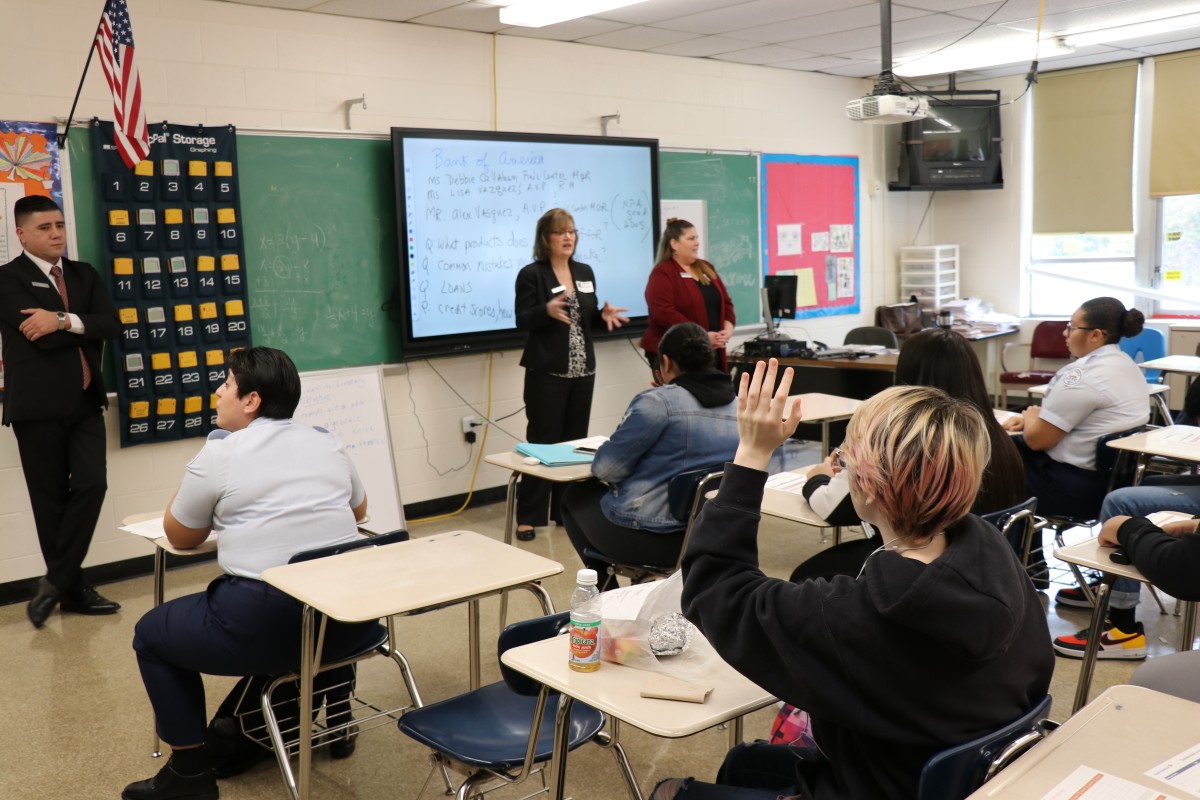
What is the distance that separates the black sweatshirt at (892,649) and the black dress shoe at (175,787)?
5.66ft

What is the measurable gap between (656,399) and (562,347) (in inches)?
80.8

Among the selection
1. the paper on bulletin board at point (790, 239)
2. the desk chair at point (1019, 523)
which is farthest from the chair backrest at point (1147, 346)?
the desk chair at point (1019, 523)

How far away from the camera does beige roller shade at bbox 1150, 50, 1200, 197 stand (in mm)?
7277

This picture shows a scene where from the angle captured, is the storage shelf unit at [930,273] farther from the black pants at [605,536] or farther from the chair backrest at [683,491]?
the chair backrest at [683,491]

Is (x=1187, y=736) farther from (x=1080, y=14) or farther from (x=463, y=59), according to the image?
(x=1080, y=14)

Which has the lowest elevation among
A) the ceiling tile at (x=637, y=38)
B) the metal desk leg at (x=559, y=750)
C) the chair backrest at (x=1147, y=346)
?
the metal desk leg at (x=559, y=750)

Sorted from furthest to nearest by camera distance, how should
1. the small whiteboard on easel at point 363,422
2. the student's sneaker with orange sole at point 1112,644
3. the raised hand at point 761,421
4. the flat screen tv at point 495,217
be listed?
the flat screen tv at point 495,217 < the small whiteboard on easel at point 363,422 < the student's sneaker with orange sole at point 1112,644 < the raised hand at point 761,421

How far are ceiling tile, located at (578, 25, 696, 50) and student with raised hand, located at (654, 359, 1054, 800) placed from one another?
15.4 feet

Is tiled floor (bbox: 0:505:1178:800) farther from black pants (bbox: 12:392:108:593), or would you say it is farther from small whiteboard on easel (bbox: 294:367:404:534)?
small whiteboard on easel (bbox: 294:367:404:534)

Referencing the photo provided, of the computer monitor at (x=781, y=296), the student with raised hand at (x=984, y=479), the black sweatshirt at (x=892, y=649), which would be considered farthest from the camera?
the computer monitor at (x=781, y=296)

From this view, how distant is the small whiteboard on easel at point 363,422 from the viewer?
15.8 ft

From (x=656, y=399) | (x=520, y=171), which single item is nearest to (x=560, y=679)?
(x=656, y=399)

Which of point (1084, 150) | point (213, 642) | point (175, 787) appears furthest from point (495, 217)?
point (1084, 150)

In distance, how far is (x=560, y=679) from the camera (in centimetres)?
178
